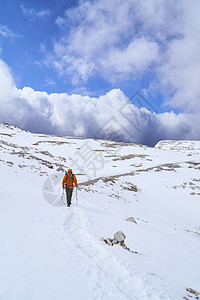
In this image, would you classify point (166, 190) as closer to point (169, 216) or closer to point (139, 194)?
point (139, 194)

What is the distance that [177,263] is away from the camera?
6.13 meters

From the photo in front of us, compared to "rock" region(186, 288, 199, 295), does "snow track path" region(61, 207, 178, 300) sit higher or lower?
higher

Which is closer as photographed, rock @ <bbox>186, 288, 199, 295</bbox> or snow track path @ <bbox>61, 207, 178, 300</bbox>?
snow track path @ <bbox>61, 207, 178, 300</bbox>

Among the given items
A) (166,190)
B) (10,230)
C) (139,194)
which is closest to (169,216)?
(139,194)

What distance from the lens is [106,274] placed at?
426 centimetres

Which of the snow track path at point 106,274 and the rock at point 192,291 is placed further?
the rock at point 192,291

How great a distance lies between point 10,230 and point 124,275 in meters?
3.95

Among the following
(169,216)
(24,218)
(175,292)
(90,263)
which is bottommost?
(169,216)

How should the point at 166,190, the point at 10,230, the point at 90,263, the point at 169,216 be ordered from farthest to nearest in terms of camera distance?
the point at 166,190 → the point at 169,216 → the point at 10,230 → the point at 90,263

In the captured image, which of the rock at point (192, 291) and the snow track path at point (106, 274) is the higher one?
the snow track path at point (106, 274)

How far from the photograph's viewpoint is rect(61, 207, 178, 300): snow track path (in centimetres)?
367

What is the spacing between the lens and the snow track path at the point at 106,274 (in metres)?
3.67

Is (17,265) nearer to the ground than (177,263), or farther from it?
farther from it

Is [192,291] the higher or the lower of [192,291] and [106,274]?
the lower
